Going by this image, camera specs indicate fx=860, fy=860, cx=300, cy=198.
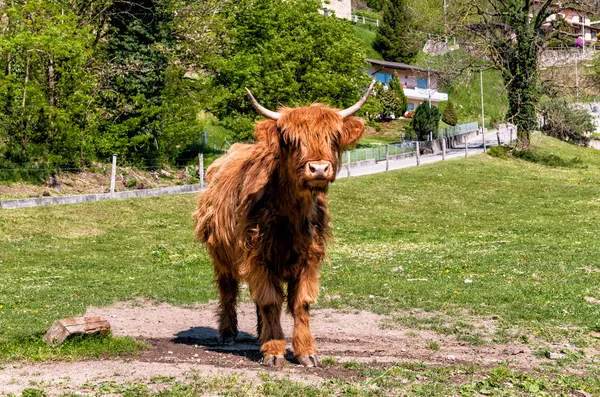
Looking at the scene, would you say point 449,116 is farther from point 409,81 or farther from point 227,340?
point 227,340

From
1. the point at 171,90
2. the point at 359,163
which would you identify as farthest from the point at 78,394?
the point at 359,163

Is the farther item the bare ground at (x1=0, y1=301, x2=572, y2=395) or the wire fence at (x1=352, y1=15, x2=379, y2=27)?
the wire fence at (x1=352, y1=15, x2=379, y2=27)

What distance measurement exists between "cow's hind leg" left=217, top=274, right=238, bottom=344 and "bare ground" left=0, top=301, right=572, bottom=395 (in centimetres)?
19

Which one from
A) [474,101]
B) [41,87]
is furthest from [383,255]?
[474,101]

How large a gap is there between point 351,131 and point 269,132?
0.91 metres

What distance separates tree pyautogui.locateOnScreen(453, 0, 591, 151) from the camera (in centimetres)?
5425

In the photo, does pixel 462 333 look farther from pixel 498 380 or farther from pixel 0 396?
pixel 0 396

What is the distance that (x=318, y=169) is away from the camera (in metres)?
8.85

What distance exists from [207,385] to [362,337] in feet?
13.6

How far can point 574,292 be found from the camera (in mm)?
15203

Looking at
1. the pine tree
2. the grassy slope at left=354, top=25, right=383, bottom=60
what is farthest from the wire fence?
the pine tree

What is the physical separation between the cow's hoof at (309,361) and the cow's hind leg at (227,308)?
2421mm

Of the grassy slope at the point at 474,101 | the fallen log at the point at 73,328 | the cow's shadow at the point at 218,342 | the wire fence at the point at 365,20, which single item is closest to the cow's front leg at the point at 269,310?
the cow's shadow at the point at 218,342

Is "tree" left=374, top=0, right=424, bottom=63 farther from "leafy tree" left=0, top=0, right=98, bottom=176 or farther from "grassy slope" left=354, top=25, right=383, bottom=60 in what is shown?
"leafy tree" left=0, top=0, right=98, bottom=176
